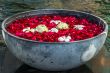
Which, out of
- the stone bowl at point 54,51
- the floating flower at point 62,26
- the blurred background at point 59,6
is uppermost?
the floating flower at point 62,26

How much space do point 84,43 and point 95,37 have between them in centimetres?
18

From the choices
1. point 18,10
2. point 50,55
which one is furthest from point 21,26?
point 18,10

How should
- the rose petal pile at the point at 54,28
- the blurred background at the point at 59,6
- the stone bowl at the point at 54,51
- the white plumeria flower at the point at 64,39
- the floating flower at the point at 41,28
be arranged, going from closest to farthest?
the stone bowl at the point at 54,51 < the white plumeria flower at the point at 64,39 < the rose petal pile at the point at 54,28 < the floating flower at the point at 41,28 < the blurred background at the point at 59,6

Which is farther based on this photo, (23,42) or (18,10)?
(18,10)

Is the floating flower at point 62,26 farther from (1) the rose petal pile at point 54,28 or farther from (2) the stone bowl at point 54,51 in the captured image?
(2) the stone bowl at point 54,51

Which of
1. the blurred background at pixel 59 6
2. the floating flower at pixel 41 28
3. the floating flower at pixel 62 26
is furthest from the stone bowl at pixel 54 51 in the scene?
the blurred background at pixel 59 6

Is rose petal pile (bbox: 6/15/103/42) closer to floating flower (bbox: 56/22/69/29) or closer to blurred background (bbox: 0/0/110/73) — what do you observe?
floating flower (bbox: 56/22/69/29)

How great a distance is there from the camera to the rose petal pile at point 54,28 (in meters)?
3.56

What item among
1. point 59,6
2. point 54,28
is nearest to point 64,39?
point 54,28

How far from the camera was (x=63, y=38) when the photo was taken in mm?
3500

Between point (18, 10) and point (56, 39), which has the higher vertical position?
point (56, 39)

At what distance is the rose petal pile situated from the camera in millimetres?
3562

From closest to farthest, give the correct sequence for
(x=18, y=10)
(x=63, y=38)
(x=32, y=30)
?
(x=63, y=38), (x=32, y=30), (x=18, y=10)

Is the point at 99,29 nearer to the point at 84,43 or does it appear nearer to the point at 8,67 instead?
the point at 84,43
